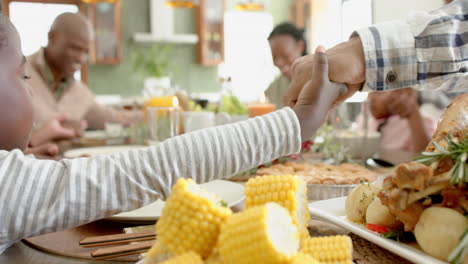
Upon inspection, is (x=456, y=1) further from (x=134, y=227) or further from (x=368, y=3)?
(x=368, y=3)

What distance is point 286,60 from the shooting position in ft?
10.4

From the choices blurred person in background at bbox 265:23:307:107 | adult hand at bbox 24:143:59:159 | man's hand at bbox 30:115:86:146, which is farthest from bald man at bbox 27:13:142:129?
adult hand at bbox 24:143:59:159

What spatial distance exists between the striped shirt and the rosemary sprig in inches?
7.9

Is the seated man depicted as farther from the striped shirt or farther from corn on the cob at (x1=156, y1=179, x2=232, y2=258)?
corn on the cob at (x1=156, y1=179, x2=232, y2=258)

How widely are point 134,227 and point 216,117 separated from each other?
0.94 meters

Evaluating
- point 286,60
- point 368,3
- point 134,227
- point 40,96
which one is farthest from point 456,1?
point 368,3

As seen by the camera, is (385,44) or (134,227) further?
(385,44)

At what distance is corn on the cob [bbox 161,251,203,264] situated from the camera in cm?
40

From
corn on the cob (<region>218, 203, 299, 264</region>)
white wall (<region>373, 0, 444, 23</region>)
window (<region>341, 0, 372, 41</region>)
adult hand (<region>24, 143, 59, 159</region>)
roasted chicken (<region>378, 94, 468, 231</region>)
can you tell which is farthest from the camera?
window (<region>341, 0, 372, 41</region>)

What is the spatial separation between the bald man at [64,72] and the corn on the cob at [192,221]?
8.44 ft

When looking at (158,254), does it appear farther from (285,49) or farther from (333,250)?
(285,49)

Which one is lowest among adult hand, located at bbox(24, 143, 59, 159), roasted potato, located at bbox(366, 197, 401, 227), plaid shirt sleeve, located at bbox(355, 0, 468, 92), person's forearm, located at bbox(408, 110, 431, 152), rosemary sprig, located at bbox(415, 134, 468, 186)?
person's forearm, located at bbox(408, 110, 431, 152)

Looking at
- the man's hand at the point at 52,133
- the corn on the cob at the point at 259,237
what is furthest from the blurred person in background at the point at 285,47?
the corn on the cob at the point at 259,237

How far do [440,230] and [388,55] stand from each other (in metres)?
0.48
